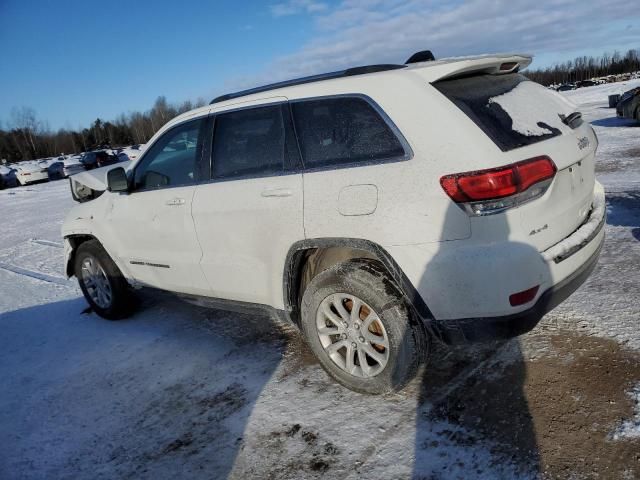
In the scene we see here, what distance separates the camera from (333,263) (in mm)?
3070

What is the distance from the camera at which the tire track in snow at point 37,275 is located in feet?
21.1

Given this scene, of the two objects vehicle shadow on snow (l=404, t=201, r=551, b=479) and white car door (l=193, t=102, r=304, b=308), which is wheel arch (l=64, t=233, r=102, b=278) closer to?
white car door (l=193, t=102, r=304, b=308)

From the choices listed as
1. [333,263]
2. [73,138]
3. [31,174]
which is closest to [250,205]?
[333,263]

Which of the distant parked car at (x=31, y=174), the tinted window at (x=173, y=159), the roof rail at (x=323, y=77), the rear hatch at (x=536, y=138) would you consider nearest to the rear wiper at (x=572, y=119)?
the rear hatch at (x=536, y=138)

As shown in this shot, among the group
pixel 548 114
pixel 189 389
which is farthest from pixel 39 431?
pixel 548 114

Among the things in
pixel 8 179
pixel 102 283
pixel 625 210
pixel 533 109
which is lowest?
pixel 625 210

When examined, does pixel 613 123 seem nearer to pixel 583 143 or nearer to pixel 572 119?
pixel 572 119

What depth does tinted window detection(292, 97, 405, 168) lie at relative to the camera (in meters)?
2.72

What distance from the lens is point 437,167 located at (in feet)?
8.16

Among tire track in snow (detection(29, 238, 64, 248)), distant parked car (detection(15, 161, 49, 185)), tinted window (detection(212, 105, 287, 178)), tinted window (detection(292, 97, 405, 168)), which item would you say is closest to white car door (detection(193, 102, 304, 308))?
tinted window (detection(212, 105, 287, 178))

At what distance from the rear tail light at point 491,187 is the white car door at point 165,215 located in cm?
195

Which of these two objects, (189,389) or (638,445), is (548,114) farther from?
(189,389)

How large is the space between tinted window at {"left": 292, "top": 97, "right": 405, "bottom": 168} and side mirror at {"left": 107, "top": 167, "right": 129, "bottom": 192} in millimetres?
1792

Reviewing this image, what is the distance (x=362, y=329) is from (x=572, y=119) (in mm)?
1853
